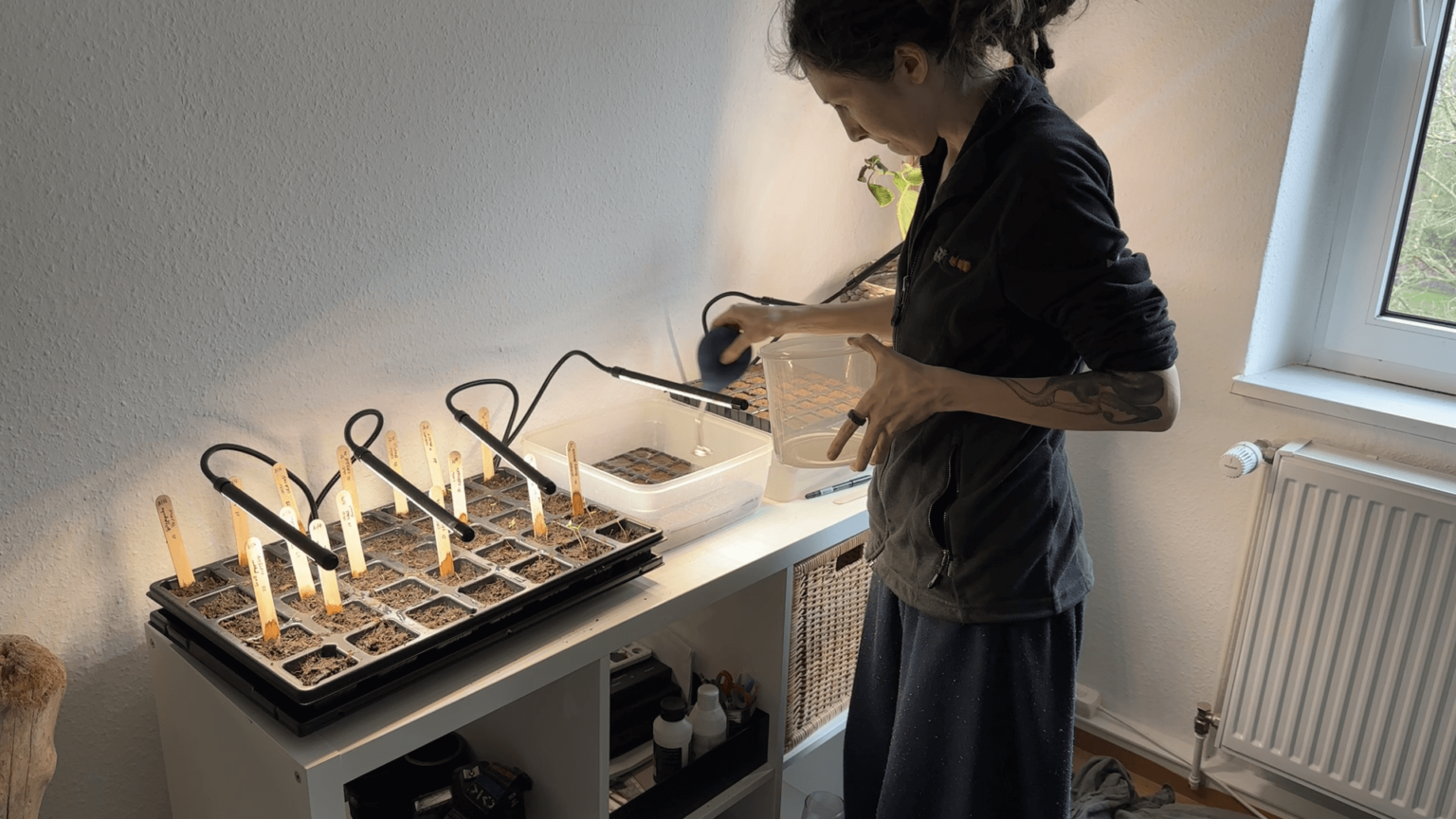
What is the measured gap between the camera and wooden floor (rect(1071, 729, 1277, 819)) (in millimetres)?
1988

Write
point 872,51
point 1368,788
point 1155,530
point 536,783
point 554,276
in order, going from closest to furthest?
point 872,51
point 536,783
point 554,276
point 1368,788
point 1155,530

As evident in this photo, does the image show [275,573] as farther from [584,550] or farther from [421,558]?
[584,550]

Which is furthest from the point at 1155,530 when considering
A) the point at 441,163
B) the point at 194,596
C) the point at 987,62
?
the point at 194,596

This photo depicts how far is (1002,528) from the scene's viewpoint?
1.16 m

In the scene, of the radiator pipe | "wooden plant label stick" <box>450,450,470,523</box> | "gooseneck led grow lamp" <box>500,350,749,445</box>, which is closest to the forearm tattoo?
"gooseneck led grow lamp" <box>500,350,749,445</box>

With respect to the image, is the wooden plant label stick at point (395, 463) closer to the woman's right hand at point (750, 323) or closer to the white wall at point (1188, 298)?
the woman's right hand at point (750, 323)

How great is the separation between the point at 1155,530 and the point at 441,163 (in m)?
1.49

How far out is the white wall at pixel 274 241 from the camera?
1.07m

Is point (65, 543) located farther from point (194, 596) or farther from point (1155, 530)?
point (1155, 530)

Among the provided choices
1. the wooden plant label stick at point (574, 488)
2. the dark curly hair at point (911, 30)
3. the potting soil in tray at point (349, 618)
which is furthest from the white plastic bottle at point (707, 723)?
the dark curly hair at point (911, 30)

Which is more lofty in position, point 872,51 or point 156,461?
point 872,51

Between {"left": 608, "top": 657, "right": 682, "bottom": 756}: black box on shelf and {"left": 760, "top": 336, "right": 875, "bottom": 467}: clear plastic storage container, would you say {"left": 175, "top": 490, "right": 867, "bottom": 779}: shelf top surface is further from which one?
{"left": 608, "top": 657, "right": 682, "bottom": 756}: black box on shelf

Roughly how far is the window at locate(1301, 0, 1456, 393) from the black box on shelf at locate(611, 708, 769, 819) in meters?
1.28

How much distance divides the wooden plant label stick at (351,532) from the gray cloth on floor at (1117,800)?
135cm
